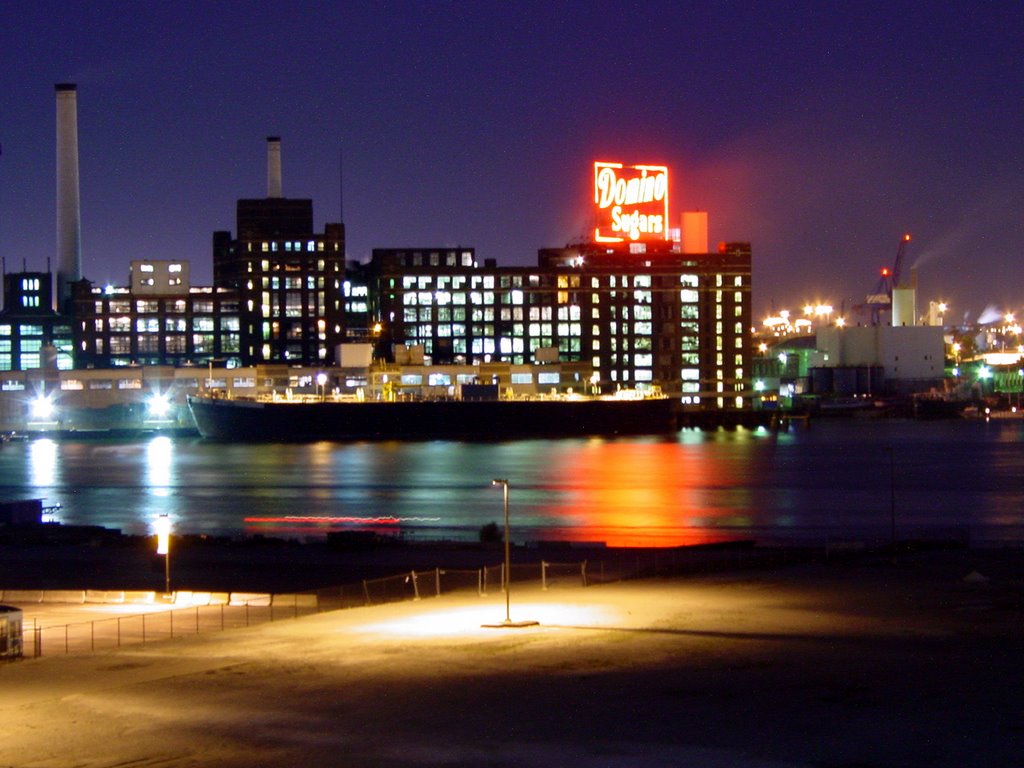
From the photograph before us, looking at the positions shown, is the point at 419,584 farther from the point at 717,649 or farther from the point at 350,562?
the point at 717,649

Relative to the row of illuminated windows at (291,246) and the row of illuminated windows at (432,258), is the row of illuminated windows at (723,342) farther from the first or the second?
the row of illuminated windows at (291,246)

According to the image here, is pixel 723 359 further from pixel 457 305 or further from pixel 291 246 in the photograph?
pixel 291 246

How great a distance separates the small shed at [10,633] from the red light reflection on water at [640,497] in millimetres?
19263

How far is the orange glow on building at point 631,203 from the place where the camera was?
105 metres

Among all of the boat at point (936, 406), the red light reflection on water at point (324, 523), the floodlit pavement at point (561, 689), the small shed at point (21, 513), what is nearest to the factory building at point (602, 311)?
the boat at point (936, 406)

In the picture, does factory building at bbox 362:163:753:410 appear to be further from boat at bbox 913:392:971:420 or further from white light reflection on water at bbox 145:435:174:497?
white light reflection on water at bbox 145:435:174:497

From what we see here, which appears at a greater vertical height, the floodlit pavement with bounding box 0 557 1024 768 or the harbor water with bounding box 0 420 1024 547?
the floodlit pavement with bounding box 0 557 1024 768

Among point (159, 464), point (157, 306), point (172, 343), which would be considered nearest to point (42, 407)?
point (172, 343)

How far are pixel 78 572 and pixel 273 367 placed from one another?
253ft

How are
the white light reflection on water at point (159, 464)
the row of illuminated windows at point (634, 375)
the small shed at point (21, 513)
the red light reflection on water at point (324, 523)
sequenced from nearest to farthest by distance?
the small shed at point (21, 513) < the red light reflection on water at point (324, 523) < the white light reflection on water at point (159, 464) < the row of illuminated windows at point (634, 375)

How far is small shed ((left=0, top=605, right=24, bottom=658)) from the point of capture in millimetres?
17828

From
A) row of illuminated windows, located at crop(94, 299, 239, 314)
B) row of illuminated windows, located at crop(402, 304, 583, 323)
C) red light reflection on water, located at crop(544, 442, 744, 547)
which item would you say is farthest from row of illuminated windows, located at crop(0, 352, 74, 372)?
red light reflection on water, located at crop(544, 442, 744, 547)

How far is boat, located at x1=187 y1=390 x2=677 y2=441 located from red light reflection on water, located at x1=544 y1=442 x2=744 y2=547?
52.9 ft

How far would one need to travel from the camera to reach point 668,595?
23.1 meters
